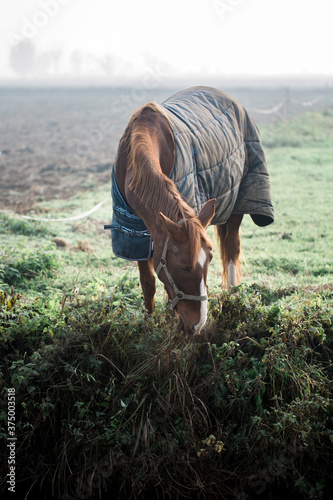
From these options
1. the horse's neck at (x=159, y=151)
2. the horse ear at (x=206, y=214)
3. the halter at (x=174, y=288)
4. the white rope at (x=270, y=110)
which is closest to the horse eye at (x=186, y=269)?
the halter at (x=174, y=288)

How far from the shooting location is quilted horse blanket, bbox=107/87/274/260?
325 cm

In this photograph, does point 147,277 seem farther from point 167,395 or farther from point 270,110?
point 270,110

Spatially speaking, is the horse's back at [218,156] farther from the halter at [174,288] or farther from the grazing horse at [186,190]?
the halter at [174,288]

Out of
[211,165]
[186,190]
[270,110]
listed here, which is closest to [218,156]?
[211,165]

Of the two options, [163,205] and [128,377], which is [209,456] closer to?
[128,377]

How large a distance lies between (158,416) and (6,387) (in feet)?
3.43

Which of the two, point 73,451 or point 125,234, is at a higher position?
point 125,234

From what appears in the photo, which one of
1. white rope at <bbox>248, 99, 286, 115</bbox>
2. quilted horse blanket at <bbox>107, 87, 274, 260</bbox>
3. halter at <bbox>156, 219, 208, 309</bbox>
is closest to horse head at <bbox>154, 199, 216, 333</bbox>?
halter at <bbox>156, 219, 208, 309</bbox>

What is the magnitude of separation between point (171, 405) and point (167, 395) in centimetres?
7

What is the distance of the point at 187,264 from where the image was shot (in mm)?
2637

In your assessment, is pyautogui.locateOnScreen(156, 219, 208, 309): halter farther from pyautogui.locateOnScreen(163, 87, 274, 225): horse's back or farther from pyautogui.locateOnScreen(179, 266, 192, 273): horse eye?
pyautogui.locateOnScreen(163, 87, 274, 225): horse's back

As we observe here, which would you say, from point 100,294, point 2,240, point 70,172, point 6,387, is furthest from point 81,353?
point 70,172

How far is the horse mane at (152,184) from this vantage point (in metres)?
2.60

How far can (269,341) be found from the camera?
3.22 m
